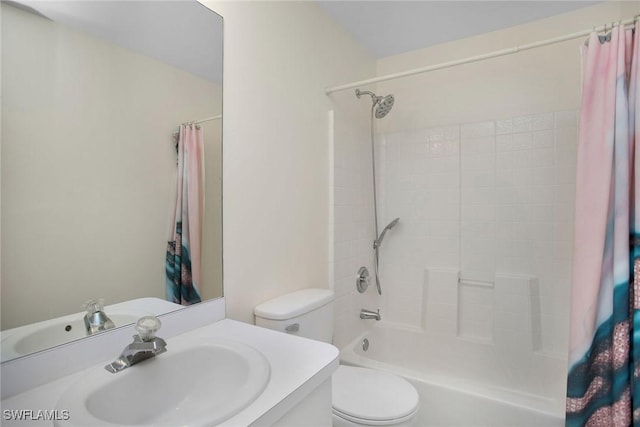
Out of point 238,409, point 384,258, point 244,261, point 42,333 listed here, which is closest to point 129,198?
point 42,333

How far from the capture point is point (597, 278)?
1217 millimetres

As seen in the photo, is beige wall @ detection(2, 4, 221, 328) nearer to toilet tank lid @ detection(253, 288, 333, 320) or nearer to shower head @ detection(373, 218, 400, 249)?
toilet tank lid @ detection(253, 288, 333, 320)

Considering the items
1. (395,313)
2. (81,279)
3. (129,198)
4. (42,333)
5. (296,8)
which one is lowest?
(395,313)

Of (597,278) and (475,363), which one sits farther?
(475,363)

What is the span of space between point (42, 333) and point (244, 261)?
→ 0.67 metres

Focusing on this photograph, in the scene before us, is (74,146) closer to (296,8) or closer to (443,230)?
(296,8)

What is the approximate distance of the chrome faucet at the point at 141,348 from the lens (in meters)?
0.81

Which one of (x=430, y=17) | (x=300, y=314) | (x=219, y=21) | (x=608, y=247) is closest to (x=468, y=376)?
(x=608, y=247)

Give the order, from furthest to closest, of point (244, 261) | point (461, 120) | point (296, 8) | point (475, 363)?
point (461, 120), point (475, 363), point (296, 8), point (244, 261)

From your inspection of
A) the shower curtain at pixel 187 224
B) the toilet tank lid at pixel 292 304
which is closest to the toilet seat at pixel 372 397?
the toilet tank lid at pixel 292 304

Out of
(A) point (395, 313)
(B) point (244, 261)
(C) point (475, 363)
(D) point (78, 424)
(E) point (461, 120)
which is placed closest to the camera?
(D) point (78, 424)

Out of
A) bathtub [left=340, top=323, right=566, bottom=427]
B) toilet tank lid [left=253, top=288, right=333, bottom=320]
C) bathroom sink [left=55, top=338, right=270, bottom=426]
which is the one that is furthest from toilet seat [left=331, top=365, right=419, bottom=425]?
bathroom sink [left=55, top=338, right=270, bottom=426]

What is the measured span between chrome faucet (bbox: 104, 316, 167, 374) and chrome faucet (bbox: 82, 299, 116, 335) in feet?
0.32

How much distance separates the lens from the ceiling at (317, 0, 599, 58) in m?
1.85
